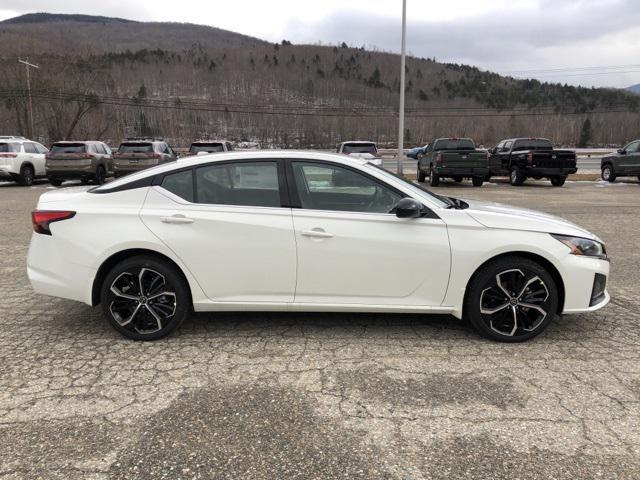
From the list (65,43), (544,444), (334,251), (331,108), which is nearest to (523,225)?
(334,251)

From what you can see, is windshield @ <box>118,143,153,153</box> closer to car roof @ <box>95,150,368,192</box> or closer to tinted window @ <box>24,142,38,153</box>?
tinted window @ <box>24,142,38,153</box>

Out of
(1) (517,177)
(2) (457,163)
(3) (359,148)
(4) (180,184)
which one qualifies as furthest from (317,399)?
(1) (517,177)

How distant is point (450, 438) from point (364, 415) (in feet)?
1.65

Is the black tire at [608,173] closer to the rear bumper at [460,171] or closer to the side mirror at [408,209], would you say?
the rear bumper at [460,171]

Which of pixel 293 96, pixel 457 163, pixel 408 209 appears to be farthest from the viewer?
pixel 293 96

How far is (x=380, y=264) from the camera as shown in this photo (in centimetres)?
389

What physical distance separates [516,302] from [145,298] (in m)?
2.92

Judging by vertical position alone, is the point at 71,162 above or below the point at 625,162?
above

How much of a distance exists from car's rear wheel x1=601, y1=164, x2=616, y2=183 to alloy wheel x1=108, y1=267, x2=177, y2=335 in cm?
2203

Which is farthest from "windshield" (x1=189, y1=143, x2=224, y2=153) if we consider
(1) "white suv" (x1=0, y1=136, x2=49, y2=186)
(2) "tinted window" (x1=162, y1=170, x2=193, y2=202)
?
(2) "tinted window" (x1=162, y1=170, x2=193, y2=202)

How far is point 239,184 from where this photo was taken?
4094mm

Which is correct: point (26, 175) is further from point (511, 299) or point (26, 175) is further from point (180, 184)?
point (511, 299)

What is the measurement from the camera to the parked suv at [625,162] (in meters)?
20.1

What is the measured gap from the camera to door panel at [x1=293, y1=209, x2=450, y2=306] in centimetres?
Answer: 388
